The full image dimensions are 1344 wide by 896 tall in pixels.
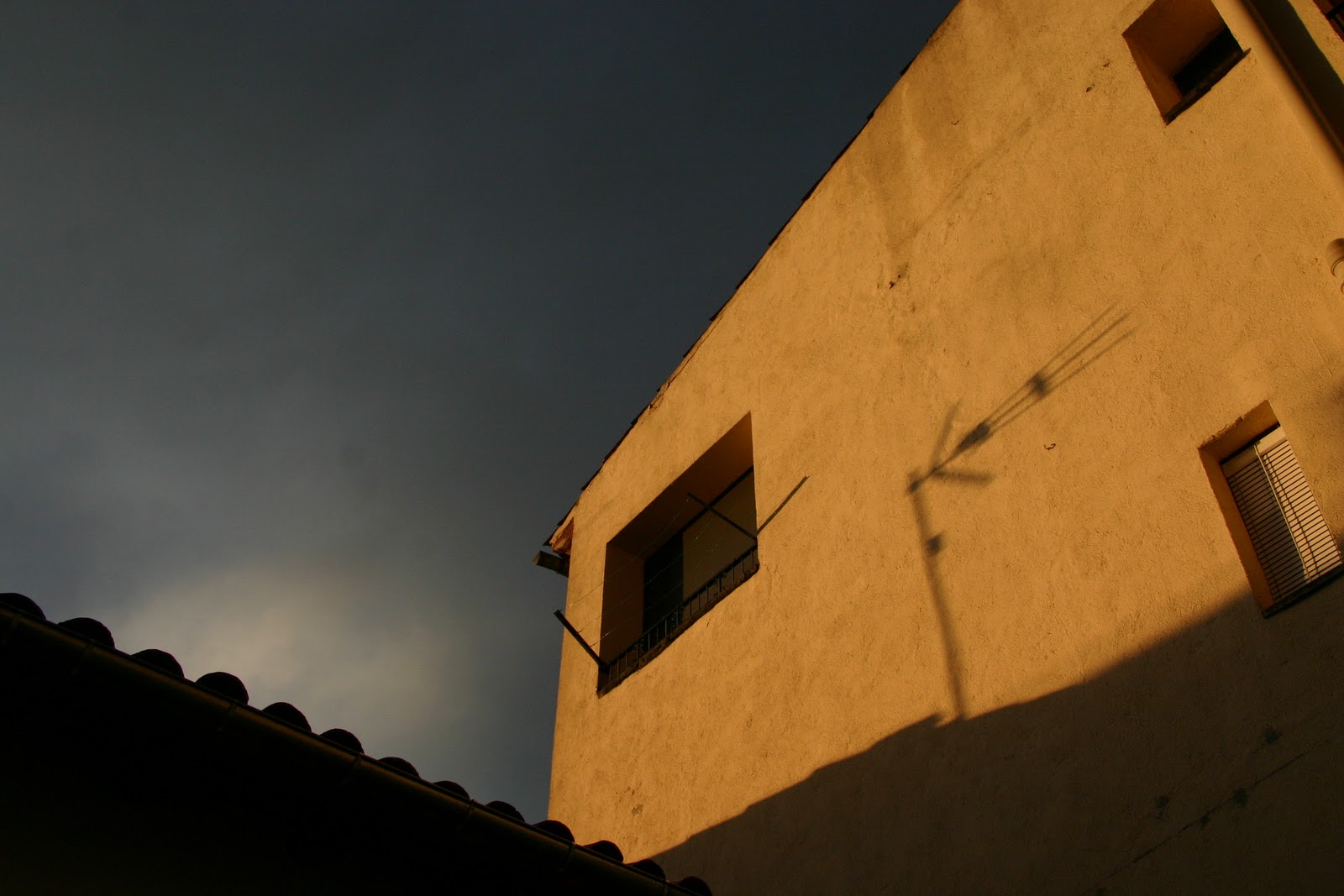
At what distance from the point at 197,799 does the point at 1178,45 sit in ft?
24.1

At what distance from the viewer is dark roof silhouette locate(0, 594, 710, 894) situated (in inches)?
176

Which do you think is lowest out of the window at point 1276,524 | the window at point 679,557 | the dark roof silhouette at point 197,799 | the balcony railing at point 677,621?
the dark roof silhouette at point 197,799

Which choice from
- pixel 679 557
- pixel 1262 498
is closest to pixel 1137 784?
pixel 1262 498

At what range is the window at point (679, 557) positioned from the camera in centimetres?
1056

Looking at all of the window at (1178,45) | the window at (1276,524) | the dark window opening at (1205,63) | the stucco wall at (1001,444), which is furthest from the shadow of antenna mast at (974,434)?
the window at (1178,45)

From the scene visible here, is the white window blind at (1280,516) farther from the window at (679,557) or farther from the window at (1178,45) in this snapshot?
the window at (679,557)

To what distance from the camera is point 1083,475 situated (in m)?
6.59

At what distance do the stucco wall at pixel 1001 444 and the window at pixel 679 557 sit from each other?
17.1 inches

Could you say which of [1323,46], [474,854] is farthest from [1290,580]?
[474,854]

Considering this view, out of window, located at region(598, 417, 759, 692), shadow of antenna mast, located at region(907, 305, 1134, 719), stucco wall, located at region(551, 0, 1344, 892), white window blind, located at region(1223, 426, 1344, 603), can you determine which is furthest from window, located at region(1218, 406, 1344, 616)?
window, located at region(598, 417, 759, 692)

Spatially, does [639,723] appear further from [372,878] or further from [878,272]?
[372,878]

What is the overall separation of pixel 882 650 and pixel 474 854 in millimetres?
3339

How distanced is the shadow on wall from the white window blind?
271 mm

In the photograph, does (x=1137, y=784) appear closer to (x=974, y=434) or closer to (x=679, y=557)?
(x=974, y=434)
